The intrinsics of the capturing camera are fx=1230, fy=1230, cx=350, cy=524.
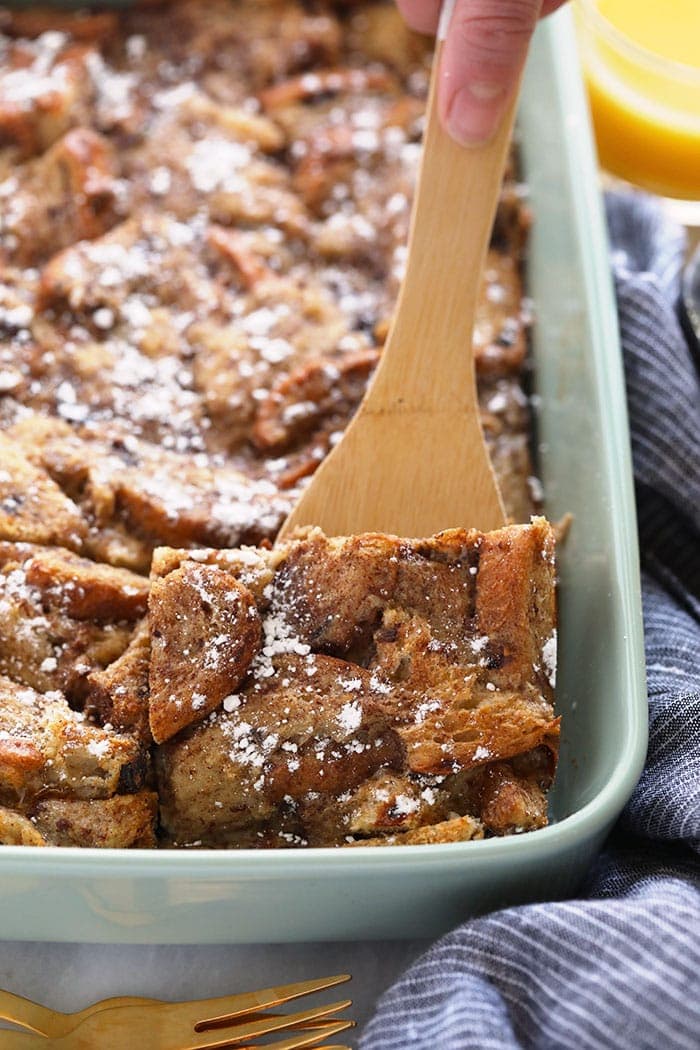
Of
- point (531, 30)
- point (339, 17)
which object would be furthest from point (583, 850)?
point (339, 17)

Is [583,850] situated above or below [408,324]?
below

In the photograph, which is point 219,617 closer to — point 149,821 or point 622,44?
point 149,821

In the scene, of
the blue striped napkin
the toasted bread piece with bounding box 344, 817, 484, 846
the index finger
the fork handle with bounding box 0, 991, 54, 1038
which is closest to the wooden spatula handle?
the index finger

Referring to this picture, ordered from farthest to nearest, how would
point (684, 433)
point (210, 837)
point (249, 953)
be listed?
point (684, 433) < point (249, 953) < point (210, 837)

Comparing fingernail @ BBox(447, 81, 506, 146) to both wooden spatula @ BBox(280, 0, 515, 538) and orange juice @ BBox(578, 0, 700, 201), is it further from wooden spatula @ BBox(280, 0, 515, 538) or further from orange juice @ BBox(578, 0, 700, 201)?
orange juice @ BBox(578, 0, 700, 201)

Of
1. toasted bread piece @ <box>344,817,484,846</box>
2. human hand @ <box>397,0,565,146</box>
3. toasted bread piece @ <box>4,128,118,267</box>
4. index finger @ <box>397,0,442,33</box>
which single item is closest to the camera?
toasted bread piece @ <box>344,817,484,846</box>

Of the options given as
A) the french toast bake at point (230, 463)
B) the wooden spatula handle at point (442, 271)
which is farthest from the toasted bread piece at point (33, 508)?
the wooden spatula handle at point (442, 271)

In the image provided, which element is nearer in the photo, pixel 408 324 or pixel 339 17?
pixel 408 324

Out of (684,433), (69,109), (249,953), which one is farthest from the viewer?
(69,109)

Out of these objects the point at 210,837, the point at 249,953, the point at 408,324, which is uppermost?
the point at 408,324
